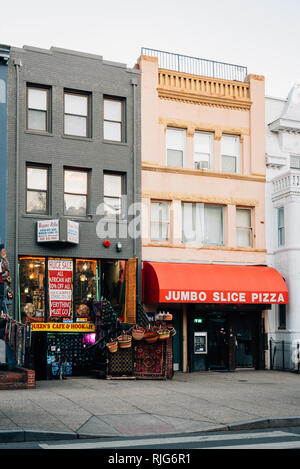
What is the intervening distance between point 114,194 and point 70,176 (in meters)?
1.78

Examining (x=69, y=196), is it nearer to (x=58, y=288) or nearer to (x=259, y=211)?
(x=58, y=288)

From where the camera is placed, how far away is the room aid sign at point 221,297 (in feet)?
73.5

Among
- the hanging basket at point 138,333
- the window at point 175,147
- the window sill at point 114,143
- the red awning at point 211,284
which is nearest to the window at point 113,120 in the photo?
the window sill at point 114,143

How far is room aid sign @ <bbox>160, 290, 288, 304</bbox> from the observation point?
2240cm

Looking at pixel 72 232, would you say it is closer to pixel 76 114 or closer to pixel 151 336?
pixel 76 114

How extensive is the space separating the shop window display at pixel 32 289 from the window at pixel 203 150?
24.8 feet

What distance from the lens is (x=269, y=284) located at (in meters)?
24.2

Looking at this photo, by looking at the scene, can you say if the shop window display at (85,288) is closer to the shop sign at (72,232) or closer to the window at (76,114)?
the shop sign at (72,232)

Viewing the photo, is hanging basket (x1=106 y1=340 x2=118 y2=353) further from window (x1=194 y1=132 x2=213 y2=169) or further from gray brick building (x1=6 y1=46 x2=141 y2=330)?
window (x1=194 y1=132 x2=213 y2=169)

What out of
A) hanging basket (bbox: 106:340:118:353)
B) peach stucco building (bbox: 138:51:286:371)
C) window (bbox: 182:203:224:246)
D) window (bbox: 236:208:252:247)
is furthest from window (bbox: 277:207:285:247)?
hanging basket (bbox: 106:340:118:353)

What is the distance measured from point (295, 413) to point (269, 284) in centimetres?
1087

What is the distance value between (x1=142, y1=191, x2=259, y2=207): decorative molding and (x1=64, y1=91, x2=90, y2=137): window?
3.28 metres

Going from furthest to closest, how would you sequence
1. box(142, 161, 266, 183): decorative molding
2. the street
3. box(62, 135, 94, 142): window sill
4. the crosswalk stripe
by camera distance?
box(142, 161, 266, 183): decorative molding
box(62, 135, 94, 142): window sill
the crosswalk stripe
the street
